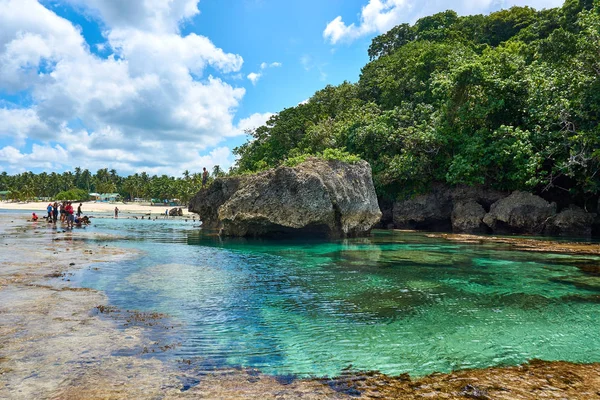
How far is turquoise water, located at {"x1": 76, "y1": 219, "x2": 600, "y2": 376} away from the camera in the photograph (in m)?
5.87

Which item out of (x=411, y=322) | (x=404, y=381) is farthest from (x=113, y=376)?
(x=411, y=322)

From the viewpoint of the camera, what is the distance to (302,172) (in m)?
22.5

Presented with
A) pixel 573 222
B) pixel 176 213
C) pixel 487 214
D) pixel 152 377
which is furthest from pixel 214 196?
pixel 176 213

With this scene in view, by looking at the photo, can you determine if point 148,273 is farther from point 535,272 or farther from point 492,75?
point 492,75

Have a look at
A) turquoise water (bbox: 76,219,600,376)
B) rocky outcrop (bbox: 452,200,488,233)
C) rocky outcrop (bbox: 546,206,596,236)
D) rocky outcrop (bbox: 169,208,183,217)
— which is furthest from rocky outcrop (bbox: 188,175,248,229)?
rocky outcrop (bbox: 169,208,183,217)

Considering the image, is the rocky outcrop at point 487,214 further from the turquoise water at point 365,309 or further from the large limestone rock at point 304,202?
the turquoise water at point 365,309

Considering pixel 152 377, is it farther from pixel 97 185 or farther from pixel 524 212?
pixel 97 185

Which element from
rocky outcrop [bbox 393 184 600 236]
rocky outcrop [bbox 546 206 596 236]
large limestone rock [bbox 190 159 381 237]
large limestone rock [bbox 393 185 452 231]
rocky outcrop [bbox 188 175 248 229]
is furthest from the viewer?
large limestone rock [bbox 393 185 452 231]

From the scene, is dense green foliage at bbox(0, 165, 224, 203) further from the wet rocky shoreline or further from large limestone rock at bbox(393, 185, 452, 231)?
the wet rocky shoreline

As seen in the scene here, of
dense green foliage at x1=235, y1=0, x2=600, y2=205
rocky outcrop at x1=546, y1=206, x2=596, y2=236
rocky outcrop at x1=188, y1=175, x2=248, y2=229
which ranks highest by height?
dense green foliage at x1=235, y1=0, x2=600, y2=205

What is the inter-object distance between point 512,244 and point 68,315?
70.8ft

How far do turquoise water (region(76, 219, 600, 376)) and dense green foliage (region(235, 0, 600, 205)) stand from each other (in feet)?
41.5

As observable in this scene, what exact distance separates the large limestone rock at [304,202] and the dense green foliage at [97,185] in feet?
282

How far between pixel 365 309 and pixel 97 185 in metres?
144
